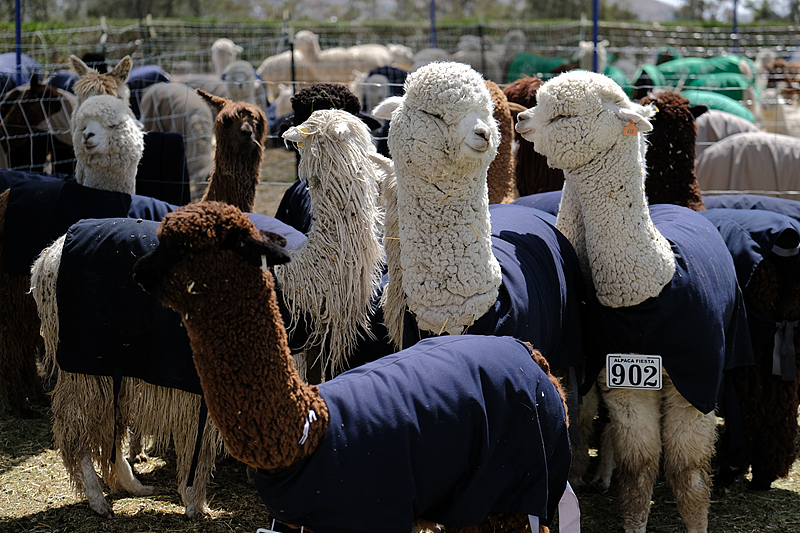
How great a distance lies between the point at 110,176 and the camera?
4.53m

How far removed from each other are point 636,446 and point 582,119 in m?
1.49

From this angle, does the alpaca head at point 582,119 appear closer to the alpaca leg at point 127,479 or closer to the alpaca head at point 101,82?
the alpaca leg at point 127,479

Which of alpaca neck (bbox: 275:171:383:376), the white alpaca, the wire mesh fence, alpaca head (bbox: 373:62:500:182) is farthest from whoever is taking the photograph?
the white alpaca

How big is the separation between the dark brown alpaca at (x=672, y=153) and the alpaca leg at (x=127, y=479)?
10.4ft

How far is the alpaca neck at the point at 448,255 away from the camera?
9.21 feet

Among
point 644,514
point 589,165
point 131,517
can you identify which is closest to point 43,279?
point 131,517

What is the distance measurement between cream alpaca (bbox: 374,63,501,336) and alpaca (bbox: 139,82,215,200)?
5.19 metres

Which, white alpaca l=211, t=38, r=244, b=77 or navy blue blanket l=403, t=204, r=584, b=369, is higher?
white alpaca l=211, t=38, r=244, b=77

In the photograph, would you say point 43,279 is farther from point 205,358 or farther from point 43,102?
point 43,102

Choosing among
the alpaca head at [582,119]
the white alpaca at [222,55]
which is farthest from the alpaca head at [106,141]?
the white alpaca at [222,55]

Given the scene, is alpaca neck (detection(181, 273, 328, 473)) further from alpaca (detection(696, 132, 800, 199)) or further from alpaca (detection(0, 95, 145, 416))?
alpaca (detection(696, 132, 800, 199))

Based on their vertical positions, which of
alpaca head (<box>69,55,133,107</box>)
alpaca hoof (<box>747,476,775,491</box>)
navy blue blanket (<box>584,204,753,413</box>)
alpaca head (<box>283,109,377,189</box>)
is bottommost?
alpaca hoof (<box>747,476,775,491</box>)

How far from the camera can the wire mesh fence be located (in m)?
6.91

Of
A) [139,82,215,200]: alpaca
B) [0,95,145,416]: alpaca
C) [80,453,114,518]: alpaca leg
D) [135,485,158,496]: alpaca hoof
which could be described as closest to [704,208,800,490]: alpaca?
[135,485,158,496]: alpaca hoof
